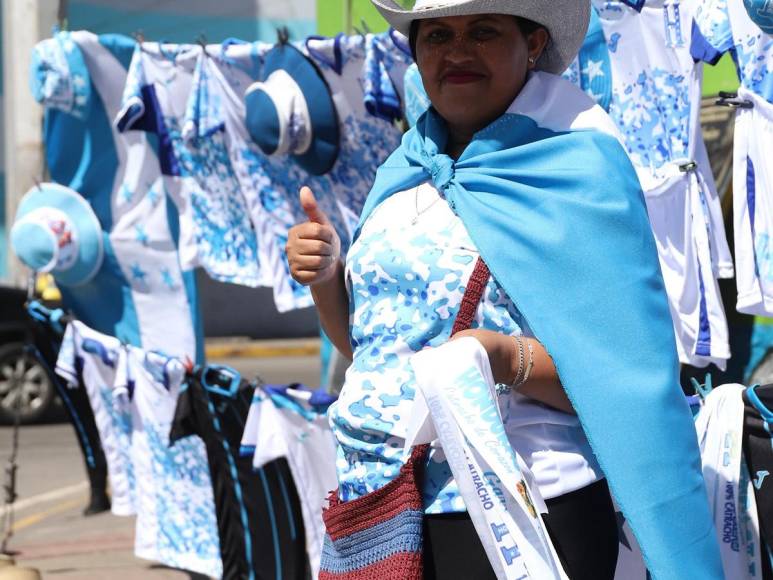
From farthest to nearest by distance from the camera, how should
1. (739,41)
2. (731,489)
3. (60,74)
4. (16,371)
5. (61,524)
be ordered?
(16,371)
(61,524)
(60,74)
(739,41)
(731,489)

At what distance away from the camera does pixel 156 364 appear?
183 inches

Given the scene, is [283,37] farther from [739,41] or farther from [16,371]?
[16,371]

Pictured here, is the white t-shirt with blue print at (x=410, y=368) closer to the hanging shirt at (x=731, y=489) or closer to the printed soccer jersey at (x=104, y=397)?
the hanging shirt at (x=731, y=489)

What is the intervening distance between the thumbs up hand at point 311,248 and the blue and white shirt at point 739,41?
1.42m

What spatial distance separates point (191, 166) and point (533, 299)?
10.4 feet

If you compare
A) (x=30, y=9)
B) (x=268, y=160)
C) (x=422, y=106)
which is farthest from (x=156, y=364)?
(x=30, y=9)

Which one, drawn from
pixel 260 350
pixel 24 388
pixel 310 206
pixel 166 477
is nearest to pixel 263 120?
pixel 166 477

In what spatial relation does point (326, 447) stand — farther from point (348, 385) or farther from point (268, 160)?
point (348, 385)

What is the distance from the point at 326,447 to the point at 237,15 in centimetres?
310

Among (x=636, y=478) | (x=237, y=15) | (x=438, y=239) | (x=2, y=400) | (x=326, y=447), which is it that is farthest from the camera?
(x=2, y=400)

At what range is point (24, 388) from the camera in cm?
943

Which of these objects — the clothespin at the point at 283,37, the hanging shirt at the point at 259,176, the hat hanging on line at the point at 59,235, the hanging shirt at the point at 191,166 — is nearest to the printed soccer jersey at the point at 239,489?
the hanging shirt at the point at 259,176

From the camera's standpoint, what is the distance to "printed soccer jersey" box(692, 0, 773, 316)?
3.20 m

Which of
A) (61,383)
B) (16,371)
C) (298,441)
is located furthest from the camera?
(16,371)
